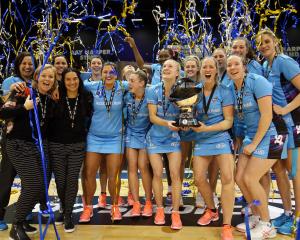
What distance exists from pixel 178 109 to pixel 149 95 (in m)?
0.30

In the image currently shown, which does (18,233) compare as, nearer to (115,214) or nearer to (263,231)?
(115,214)

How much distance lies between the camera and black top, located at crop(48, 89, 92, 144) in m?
3.13

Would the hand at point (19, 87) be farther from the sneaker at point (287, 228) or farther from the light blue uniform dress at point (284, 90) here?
the sneaker at point (287, 228)

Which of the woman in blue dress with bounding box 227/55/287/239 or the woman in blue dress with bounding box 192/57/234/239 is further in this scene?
the woman in blue dress with bounding box 192/57/234/239

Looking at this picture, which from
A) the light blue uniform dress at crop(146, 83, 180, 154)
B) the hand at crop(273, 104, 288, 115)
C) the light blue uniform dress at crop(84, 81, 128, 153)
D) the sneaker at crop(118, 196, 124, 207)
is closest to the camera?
the hand at crop(273, 104, 288, 115)

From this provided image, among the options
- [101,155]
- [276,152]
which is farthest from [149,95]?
[276,152]

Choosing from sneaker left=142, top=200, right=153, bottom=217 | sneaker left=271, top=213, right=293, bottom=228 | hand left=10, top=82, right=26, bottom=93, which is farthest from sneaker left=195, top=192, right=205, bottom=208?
hand left=10, top=82, right=26, bottom=93

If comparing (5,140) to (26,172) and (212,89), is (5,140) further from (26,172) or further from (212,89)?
(212,89)

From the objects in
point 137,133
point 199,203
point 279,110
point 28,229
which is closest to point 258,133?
point 279,110

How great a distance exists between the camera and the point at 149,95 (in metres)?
3.28

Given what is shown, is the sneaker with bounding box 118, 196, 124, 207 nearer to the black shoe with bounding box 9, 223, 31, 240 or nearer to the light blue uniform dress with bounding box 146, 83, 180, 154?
the light blue uniform dress with bounding box 146, 83, 180, 154

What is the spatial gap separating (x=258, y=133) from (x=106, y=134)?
1.37 metres

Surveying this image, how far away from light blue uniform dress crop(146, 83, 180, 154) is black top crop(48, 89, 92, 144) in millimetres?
623

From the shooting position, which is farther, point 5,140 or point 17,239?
point 5,140
